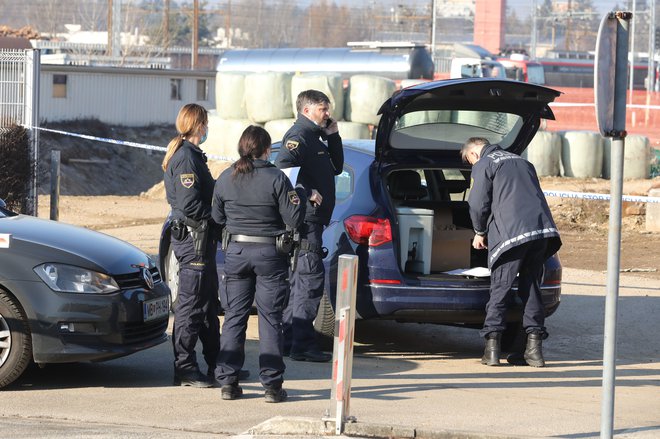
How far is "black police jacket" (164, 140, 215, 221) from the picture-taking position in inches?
285

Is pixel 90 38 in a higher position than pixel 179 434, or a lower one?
higher

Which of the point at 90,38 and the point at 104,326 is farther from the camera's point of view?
the point at 90,38

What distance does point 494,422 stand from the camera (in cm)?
649

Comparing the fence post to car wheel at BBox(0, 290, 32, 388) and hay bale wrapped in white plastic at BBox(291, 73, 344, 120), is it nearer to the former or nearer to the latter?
car wheel at BBox(0, 290, 32, 388)

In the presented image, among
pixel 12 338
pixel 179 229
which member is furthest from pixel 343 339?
pixel 12 338

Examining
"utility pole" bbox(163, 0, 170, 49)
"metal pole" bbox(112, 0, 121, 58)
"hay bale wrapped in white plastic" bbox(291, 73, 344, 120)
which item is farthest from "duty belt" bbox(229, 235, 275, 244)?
"utility pole" bbox(163, 0, 170, 49)

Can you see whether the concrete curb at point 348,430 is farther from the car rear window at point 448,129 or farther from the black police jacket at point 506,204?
the car rear window at point 448,129

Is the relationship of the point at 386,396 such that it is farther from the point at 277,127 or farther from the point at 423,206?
the point at 277,127

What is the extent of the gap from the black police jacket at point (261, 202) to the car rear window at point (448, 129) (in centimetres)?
206

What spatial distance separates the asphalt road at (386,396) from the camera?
638 cm

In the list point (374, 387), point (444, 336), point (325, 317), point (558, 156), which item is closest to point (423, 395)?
point (374, 387)

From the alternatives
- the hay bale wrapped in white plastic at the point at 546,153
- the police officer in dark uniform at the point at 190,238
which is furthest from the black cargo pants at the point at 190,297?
the hay bale wrapped in white plastic at the point at 546,153

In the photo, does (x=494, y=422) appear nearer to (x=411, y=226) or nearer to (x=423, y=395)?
(x=423, y=395)

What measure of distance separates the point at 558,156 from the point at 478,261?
1875 centimetres
